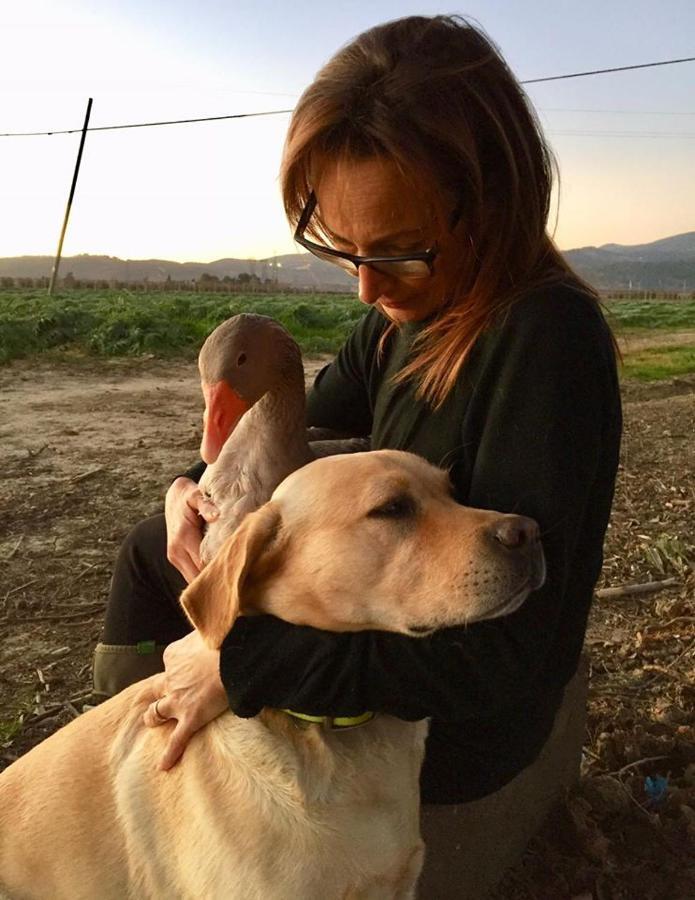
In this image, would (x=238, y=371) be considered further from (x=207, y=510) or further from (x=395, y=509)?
(x=395, y=509)

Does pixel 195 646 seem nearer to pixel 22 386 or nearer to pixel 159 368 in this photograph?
pixel 22 386

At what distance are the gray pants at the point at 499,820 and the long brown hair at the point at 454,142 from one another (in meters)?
1.22

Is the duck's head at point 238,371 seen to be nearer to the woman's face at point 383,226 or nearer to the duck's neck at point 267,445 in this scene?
the duck's neck at point 267,445

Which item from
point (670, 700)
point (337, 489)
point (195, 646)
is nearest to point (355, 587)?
point (337, 489)

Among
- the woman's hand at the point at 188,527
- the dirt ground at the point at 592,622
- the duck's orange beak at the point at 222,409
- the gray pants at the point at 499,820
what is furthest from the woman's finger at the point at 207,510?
the dirt ground at the point at 592,622

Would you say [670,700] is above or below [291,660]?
below

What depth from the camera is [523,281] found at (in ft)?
7.00

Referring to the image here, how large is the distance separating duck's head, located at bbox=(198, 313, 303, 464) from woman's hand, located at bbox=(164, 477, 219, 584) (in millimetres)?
283

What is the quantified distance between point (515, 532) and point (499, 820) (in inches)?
51.4

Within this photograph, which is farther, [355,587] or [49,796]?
[49,796]

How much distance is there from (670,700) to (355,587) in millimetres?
2282

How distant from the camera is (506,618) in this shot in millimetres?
1881

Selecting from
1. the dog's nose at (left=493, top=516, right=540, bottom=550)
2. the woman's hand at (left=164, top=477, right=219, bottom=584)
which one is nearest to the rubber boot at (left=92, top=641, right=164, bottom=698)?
the woman's hand at (left=164, top=477, right=219, bottom=584)

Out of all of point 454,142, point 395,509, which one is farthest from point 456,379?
point 454,142
